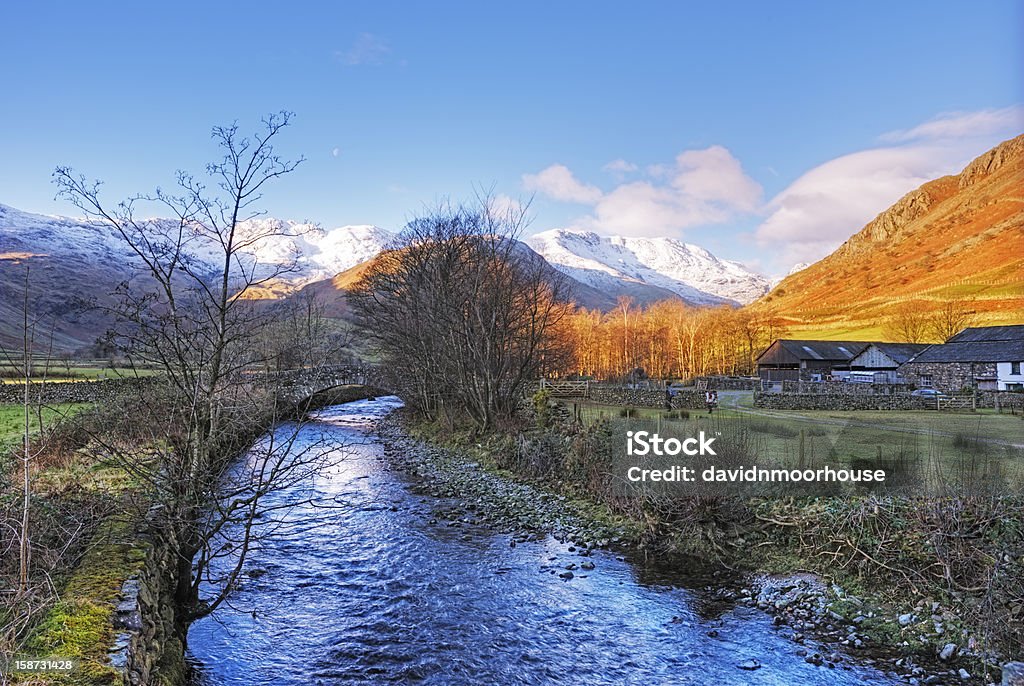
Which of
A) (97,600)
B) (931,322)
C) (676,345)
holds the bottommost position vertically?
(97,600)

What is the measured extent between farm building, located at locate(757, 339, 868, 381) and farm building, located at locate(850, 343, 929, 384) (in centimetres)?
121

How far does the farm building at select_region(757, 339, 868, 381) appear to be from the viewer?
61.4 metres

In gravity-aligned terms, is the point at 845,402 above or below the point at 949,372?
below

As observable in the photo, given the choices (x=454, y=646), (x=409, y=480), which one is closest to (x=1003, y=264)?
(x=409, y=480)

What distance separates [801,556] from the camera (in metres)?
11.8

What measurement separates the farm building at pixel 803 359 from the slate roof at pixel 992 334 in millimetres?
14656

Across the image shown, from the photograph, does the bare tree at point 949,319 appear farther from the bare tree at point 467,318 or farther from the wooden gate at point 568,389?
the bare tree at point 467,318

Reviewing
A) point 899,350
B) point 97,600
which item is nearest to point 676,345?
point 899,350

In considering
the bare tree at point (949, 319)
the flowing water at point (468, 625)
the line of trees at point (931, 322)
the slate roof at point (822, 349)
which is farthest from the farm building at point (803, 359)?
the flowing water at point (468, 625)

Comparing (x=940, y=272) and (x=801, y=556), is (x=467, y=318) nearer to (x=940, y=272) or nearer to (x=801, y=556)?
(x=801, y=556)

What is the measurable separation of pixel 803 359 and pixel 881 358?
22.4 feet

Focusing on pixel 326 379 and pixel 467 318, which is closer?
pixel 467 318

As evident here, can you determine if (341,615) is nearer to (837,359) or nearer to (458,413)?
(458,413)

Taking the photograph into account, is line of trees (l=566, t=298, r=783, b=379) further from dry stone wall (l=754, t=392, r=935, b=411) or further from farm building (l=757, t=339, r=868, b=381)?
dry stone wall (l=754, t=392, r=935, b=411)
